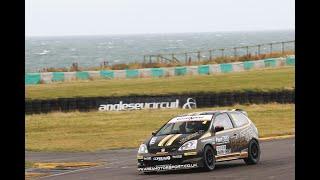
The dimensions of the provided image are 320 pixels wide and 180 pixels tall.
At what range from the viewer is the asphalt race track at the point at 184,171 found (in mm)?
16078

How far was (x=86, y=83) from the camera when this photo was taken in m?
51.2

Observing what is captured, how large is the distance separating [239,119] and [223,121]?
24.7 inches

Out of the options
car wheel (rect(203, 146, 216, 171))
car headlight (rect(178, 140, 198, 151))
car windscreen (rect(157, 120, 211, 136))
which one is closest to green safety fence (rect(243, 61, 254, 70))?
car windscreen (rect(157, 120, 211, 136))

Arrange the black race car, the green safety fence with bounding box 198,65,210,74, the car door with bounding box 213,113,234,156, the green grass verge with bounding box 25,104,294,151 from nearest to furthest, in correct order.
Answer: the black race car → the car door with bounding box 213,113,234,156 → the green grass verge with bounding box 25,104,294,151 → the green safety fence with bounding box 198,65,210,74

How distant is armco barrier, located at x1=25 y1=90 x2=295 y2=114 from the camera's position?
3481cm

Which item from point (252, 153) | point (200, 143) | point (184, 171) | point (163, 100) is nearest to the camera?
point (200, 143)

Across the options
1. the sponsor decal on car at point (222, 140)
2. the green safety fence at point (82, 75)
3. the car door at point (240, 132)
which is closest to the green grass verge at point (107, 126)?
the car door at point (240, 132)

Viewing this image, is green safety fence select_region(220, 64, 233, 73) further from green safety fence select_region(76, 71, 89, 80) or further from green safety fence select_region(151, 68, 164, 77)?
green safety fence select_region(76, 71, 89, 80)

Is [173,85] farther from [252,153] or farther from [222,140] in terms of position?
[222,140]

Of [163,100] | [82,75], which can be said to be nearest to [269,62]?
[82,75]

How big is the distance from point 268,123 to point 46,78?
27553mm

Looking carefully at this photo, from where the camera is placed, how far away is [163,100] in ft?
119
